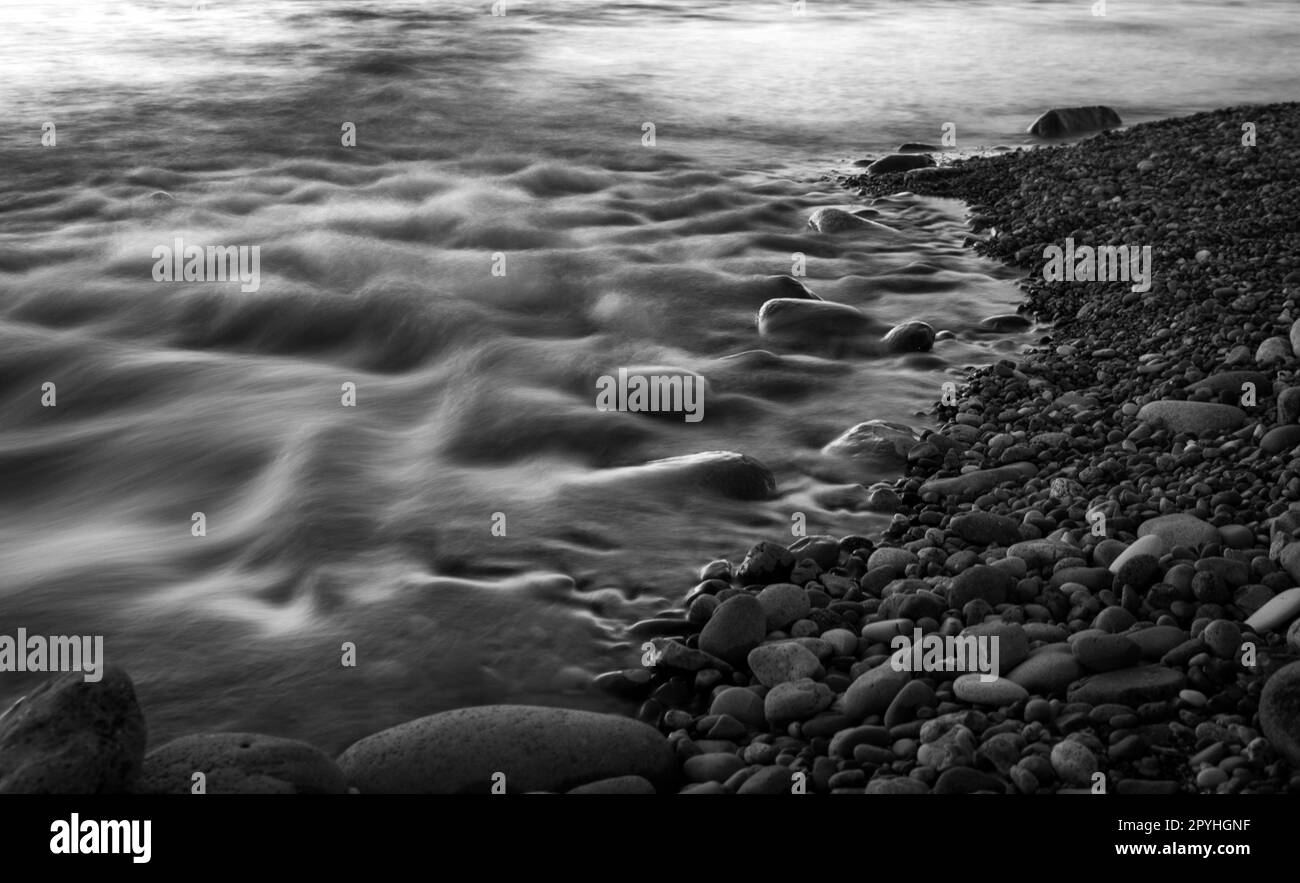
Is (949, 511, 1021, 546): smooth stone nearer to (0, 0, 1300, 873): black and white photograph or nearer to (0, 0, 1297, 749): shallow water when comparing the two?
(0, 0, 1300, 873): black and white photograph

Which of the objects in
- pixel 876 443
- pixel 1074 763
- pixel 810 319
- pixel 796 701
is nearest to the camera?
pixel 1074 763

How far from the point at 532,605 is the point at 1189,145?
909cm

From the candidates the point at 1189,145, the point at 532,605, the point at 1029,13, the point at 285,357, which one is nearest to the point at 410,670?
the point at 532,605

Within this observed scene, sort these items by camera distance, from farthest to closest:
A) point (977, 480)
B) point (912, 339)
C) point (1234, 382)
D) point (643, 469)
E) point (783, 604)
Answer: point (912, 339)
point (643, 469)
point (1234, 382)
point (977, 480)
point (783, 604)

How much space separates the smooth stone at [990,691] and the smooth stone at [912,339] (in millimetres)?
4293

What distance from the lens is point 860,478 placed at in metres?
6.40

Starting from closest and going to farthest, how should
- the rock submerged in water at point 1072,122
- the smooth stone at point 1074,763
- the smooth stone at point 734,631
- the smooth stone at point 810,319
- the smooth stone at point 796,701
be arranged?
the smooth stone at point 1074,763
the smooth stone at point 796,701
the smooth stone at point 734,631
the smooth stone at point 810,319
the rock submerged in water at point 1072,122

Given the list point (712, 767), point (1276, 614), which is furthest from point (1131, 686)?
point (712, 767)

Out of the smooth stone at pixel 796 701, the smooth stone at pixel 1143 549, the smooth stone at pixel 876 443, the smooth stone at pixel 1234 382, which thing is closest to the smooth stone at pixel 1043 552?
the smooth stone at pixel 1143 549

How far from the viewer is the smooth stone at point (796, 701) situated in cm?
429

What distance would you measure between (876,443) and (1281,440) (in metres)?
1.93

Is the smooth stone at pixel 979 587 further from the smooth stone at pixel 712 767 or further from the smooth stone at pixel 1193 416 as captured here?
the smooth stone at pixel 1193 416

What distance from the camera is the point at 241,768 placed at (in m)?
3.81

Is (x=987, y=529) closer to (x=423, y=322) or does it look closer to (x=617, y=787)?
(x=617, y=787)
